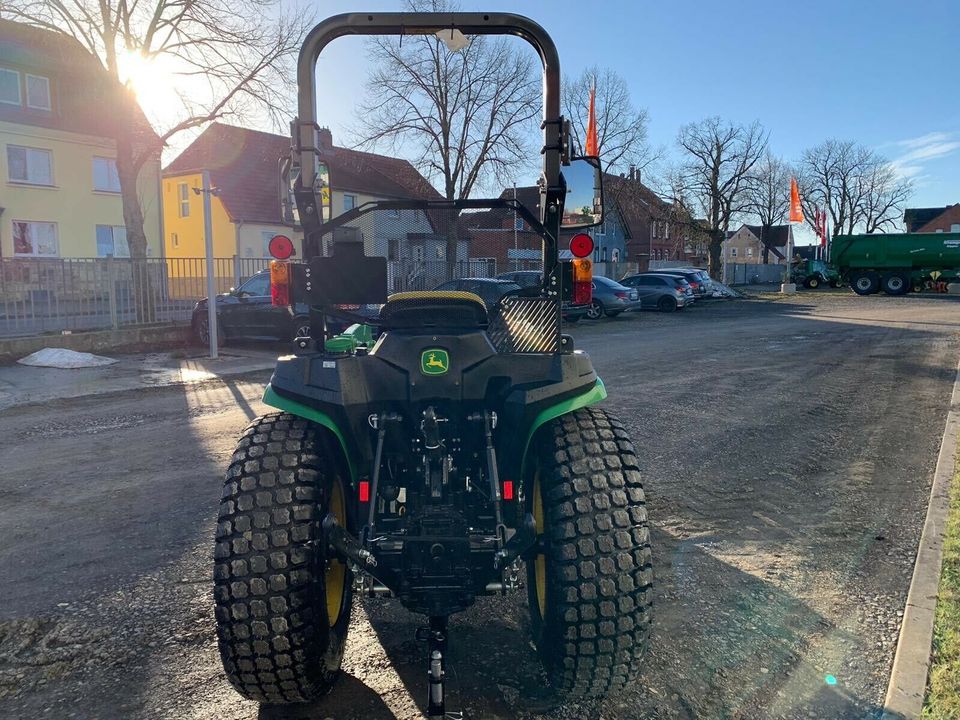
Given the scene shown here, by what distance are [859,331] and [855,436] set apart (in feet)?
40.0

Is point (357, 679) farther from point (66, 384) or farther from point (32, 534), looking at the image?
point (66, 384)

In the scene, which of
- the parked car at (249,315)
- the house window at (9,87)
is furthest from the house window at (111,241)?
the parked car at (249,315)

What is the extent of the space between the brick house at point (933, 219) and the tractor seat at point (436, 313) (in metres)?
96.0

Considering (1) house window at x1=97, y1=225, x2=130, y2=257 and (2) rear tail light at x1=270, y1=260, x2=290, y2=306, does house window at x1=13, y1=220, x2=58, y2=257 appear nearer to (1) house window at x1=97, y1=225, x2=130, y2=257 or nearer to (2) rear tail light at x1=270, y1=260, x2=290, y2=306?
(1) house window at x1=97, y1=225, x2=130, y2=257

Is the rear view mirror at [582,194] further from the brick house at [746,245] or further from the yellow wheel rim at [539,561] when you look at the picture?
the brick house at [746,245]

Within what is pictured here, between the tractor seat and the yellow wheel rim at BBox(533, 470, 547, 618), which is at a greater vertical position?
the tractor seat

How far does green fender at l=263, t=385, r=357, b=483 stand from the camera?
2859 millimetres

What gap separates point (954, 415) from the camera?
8.19 meters

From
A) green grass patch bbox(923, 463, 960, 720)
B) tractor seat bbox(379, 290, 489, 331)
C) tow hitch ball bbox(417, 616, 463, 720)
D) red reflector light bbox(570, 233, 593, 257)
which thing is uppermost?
red reflector light bbox(570, 233, 593, 257)

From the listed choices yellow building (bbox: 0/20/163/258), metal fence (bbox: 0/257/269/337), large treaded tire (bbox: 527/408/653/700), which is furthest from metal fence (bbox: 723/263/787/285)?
large treaded tire (bbox: 527/408/653/700)

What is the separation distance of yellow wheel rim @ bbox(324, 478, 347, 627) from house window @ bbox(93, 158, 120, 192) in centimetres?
3314

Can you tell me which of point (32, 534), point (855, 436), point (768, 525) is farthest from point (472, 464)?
point (855, 436)

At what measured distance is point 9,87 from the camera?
2955cm

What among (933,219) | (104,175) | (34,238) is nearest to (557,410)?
(34,238)
